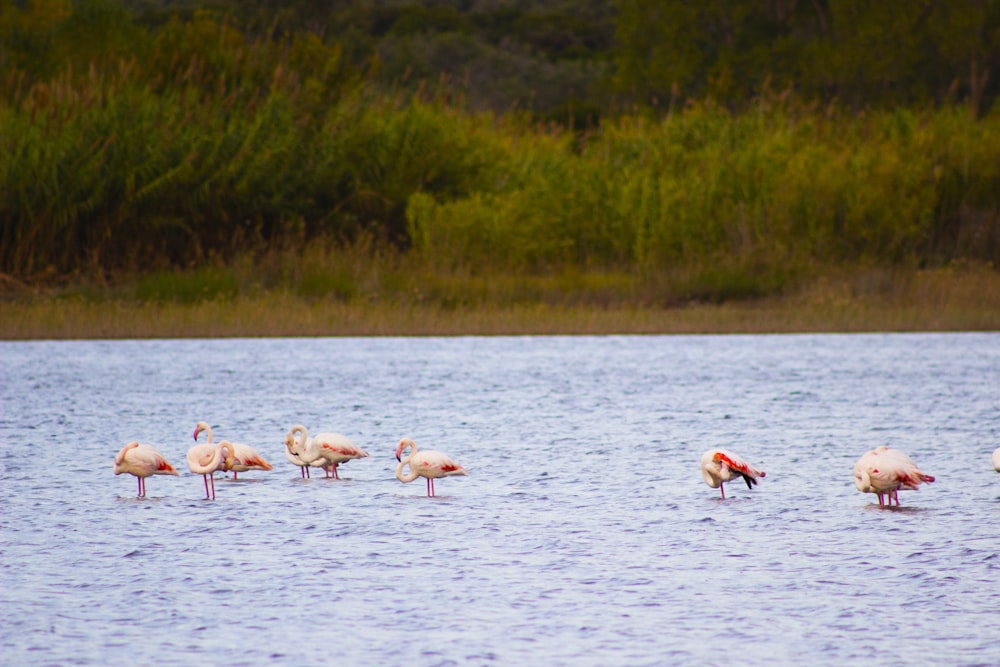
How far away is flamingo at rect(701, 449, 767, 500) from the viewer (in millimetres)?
7164

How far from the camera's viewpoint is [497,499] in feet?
24.3

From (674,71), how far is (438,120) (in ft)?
52.0

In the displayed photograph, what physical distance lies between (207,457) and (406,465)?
1.28m

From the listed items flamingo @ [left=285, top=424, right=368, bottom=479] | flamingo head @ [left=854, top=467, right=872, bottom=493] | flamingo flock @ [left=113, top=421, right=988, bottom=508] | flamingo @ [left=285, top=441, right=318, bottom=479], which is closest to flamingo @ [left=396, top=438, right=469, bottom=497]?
flamingo flock @ [left=113, top=421, right=988, bottom=508]

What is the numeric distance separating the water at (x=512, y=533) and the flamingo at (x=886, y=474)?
135 millimetres

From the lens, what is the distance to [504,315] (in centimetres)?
1672

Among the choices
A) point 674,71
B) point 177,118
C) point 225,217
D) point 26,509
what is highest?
point 674,71

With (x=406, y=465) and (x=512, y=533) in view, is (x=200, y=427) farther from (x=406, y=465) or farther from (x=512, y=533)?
(x=512, y=533)

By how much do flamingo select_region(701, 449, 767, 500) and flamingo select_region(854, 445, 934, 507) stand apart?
519 mm

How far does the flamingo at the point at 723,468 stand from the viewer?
7164mm

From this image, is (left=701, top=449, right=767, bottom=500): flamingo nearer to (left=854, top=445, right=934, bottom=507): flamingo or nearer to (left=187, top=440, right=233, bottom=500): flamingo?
(left=854, top=445, right=934, bottom=507): flamingo

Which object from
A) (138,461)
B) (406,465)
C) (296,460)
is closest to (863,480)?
(406,465)

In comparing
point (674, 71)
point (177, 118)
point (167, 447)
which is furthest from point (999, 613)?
point (674, 71)

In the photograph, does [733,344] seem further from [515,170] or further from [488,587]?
[488,587]
